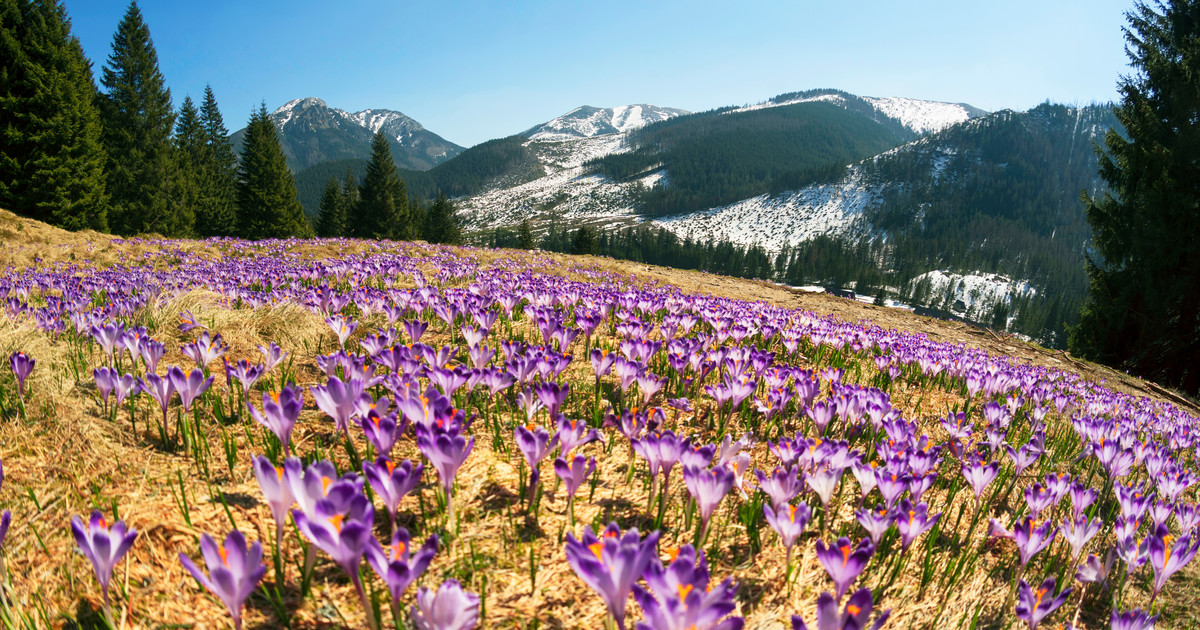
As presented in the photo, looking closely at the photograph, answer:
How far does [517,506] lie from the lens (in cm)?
240

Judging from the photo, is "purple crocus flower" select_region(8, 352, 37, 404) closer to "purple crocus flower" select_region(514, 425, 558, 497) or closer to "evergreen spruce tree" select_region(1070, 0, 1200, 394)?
"purple crocus flower" select_region(514, 425, 558, 497)

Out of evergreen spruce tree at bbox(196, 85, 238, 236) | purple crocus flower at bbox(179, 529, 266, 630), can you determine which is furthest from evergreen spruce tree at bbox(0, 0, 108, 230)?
purple crocus flower at bbox(179, 529, 266, 630)

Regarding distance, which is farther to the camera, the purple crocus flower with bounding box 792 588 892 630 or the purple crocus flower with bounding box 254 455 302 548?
the purple crocus flower with bounding box 254 455 302 548

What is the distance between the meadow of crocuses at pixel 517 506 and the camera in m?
1.39

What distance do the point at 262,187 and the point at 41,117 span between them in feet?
86.6

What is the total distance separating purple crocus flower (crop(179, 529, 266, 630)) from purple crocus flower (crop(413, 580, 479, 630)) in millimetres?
399

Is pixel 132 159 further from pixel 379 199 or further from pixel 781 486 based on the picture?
pixel 781 486

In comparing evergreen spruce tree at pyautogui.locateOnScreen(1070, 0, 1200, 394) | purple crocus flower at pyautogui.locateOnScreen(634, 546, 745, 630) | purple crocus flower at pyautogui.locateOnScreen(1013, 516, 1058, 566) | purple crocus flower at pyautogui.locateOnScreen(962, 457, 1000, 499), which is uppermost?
evergreen spruce tree at pyautogui.locateOnScreen(1070, 0, 1200, 394)

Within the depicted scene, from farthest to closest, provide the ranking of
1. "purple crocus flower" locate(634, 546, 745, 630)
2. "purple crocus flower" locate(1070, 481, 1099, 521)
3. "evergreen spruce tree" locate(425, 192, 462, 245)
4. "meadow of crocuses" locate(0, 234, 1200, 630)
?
"evergreen spruce tree" locate(425, 192, 462, 245)
"purple crocus flower" locate(1070, 481, 1099, 521)
"meadow of crocuses" locate(0, 234, 1200, 630)
"purple crocus flower" locate(634, 546, 745, 630)

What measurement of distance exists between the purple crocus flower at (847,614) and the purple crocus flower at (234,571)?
1.34 meters

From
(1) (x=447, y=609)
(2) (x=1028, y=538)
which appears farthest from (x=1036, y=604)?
(1) (x=447, y=609)

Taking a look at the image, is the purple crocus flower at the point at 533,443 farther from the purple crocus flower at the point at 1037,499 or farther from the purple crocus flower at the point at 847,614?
the purple crocus flower at the point at 1037,499

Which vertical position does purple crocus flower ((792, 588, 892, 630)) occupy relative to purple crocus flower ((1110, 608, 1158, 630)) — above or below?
above

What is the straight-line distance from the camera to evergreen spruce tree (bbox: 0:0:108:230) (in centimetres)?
2555
